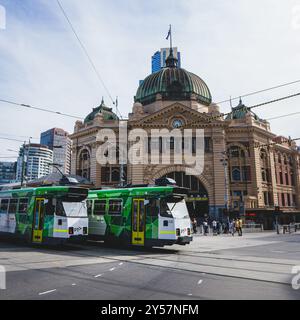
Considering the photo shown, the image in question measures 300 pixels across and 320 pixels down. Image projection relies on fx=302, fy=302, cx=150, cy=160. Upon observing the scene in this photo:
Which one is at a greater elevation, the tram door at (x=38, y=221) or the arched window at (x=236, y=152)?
the arched window at (x=236, y=152)

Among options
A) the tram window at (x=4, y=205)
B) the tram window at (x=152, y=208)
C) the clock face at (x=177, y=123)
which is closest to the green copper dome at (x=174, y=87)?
the clock face at (x=177, y=123)

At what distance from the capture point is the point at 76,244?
19344 millimetres

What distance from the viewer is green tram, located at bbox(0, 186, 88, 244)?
1595 centimetres

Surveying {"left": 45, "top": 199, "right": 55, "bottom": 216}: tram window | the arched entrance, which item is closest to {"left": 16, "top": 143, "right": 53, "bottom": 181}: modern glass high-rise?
the arched entrance

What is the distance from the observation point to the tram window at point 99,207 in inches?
719

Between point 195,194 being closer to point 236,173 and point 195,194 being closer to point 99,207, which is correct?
point 236,173

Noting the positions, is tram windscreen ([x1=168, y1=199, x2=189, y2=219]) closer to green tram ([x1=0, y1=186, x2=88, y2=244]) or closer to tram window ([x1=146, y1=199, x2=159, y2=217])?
tram window ([x1=146, y1=199, x2=159, y2=217])

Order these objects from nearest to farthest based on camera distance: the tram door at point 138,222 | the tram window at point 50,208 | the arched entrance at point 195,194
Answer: the tram door at point 138,222 → the tram window at point 50,208 → the arched entrance at point 195,194

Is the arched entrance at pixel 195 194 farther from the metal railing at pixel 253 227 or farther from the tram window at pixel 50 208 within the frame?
the tram window at pixel 50 208

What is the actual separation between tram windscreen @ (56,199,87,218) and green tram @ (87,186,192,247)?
1608 mm

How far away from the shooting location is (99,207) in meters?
18.5

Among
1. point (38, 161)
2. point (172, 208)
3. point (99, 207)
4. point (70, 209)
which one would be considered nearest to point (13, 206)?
point (70, 209)

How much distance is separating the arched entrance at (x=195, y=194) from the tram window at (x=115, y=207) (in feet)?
85.2
